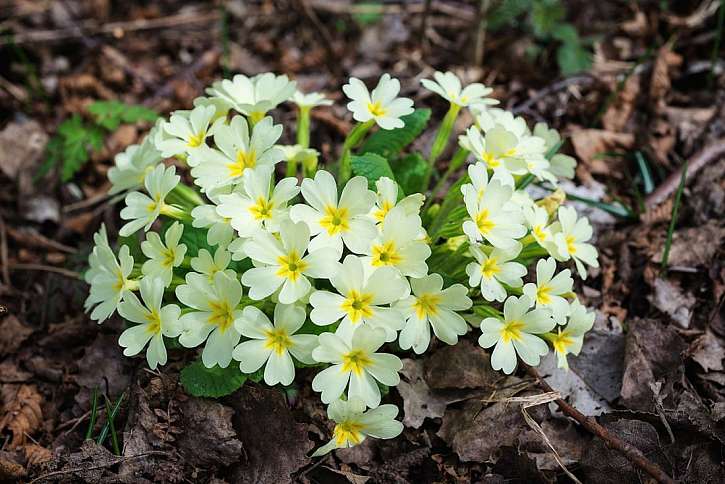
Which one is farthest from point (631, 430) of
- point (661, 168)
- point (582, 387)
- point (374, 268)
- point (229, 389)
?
point (661, 168)

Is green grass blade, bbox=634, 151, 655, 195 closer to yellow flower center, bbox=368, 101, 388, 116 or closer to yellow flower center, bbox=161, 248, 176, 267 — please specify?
yellow flower center, bbox=368, 101, 388, 116

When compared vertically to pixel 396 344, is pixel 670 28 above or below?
above

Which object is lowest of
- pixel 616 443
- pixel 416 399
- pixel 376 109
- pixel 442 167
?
pixel 416 399

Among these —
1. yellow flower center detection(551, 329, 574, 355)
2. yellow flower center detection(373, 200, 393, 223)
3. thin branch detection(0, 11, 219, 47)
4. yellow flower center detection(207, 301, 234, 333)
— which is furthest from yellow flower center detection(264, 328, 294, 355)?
thin branch detection(0, 11, 219, 47)

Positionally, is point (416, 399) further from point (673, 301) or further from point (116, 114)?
point (116, 114)

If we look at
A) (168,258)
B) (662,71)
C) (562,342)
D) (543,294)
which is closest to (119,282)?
(168,258)

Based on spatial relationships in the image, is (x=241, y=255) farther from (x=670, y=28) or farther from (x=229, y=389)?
(x=670, y=28)
